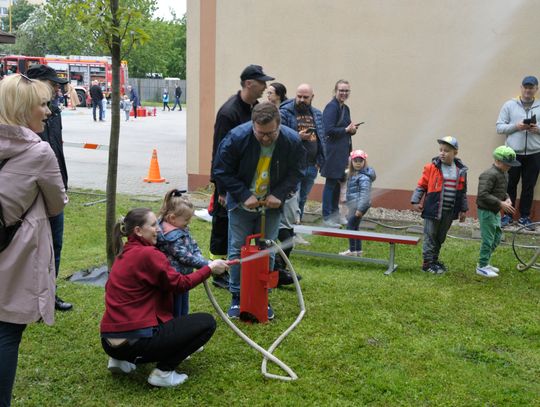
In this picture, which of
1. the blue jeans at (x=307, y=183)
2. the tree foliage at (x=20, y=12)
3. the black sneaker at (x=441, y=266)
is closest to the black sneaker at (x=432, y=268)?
the black sneaker at (x=441, y=266)

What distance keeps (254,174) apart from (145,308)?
1.65m

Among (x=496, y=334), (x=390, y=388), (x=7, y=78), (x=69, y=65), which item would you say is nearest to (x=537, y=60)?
(x=496, y=334)

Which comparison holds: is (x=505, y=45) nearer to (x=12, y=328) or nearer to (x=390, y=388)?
(x=390, y=388)

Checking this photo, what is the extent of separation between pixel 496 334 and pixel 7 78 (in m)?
4.17

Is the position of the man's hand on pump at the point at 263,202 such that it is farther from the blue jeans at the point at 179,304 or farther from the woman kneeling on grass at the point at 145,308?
the woman kneeling on grass at the point at 145,308

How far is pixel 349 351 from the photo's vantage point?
4.71 metres

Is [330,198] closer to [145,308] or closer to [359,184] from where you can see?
[359,184]

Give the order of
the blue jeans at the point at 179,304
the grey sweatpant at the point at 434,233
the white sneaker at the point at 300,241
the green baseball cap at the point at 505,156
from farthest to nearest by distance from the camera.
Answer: the white sneaker at the point at 300,241 → the grey sweatpant at the point at 434,233 → the green baseball cap at the point at 505,156 → the blue jeans at the point at 179,304

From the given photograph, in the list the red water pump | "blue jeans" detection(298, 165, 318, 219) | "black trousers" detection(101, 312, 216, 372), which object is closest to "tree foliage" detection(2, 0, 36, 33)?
"blue jeans" detection(298, 165, 318, 219)

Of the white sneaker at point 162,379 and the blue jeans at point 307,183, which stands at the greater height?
the blue jeans at point 307,183

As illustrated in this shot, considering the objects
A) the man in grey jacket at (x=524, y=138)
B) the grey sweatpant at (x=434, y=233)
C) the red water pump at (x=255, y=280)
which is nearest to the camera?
the red water pump at (x=255, y=280)

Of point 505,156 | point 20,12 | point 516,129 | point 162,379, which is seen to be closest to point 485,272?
point 505,156

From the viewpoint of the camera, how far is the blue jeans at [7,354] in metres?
3.22

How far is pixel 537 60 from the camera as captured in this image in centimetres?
949
